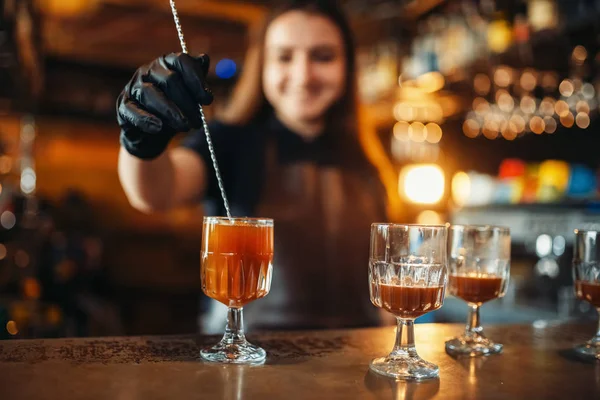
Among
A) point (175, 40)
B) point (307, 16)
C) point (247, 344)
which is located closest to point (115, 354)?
point (247, 344)

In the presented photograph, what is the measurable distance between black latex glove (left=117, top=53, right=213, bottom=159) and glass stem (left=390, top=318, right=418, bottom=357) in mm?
489

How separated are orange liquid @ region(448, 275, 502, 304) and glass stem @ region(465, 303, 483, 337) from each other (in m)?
0.02

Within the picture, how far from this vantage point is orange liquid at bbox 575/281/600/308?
1.27 meters

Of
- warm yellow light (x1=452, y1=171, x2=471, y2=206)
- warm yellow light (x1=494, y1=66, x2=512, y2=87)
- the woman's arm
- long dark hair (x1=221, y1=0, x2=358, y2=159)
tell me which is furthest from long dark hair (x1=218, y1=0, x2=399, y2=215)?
warm yellow light (x1=452, y1=171, x2=471, y2=206)

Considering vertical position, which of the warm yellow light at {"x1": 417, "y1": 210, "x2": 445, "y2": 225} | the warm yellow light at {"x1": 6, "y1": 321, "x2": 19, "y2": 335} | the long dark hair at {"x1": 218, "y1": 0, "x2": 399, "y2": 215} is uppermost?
the long dark hair at {"x1": 218, "y1": 0, "x2": 399, "y2": 215}

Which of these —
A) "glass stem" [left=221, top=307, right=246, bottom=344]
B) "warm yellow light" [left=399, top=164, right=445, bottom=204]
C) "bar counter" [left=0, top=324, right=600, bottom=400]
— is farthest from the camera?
"warm yellow light" [left=399, top=164, right=445, bottom=204]

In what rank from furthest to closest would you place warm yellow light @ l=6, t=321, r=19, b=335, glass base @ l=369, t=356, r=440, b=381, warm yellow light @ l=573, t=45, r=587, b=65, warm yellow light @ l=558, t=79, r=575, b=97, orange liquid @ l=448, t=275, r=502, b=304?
warm yellow light @ l=558, t=79, r=575, b=97
warm yellow light @ l=573, t=45, r=587, b=65
warm yellow light @ l=6, t=321, r=19, b=335
orange liquid @ l=448, t=275, r=502, b=304
glass base @ l=369, t=356, r=440, b=381

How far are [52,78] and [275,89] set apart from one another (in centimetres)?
524

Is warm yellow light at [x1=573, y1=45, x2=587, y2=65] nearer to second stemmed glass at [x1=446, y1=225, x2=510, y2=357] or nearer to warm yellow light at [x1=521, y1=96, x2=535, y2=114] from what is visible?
warm yellow light at [x1=521, y1=96, x2=535, y2=114]

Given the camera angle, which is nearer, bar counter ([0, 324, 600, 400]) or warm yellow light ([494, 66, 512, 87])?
bar counter ([0, 324, 600, 400])

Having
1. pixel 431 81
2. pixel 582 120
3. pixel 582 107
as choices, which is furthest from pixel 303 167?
pixel 582 120

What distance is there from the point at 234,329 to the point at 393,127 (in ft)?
14.7

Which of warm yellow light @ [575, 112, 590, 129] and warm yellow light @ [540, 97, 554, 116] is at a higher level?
warm yellow light @ [540, 97, 554, 116]

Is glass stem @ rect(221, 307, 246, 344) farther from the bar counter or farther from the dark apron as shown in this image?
the dark apron
